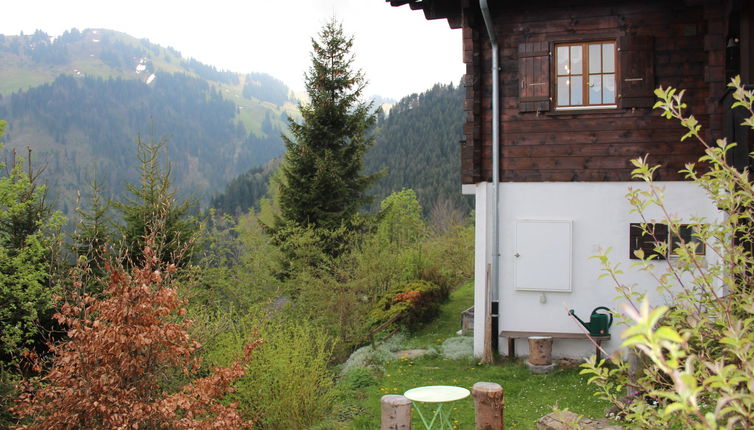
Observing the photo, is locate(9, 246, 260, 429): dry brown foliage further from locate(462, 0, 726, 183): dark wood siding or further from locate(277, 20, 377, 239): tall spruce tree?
locate(277, 20, 377, 239): tall spruce tree

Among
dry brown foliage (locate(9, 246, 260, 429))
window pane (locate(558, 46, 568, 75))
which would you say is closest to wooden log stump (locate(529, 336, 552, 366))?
window pane (locate(558, 46, 568, 75))

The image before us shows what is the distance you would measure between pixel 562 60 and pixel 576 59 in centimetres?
20

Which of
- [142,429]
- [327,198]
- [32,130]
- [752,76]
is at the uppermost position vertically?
[32,130]

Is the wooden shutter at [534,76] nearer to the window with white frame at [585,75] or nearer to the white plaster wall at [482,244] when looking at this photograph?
the window with white frame at [585,75]

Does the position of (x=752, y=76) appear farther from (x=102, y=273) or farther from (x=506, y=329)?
(x=102, y=273)

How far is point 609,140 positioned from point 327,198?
12.4 m

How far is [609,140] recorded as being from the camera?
9.05 metres

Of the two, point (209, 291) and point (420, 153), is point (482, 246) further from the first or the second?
point (420, 153)

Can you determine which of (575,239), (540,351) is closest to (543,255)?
(575,239)

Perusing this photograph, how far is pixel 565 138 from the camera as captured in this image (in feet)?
30.1

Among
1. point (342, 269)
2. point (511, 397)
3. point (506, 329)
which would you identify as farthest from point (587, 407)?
point (342, 269)

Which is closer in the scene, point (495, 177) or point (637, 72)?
point (637, 72)

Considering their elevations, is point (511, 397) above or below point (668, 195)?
below

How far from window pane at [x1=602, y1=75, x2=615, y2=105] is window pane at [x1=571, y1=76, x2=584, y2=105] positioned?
0.30 metres
